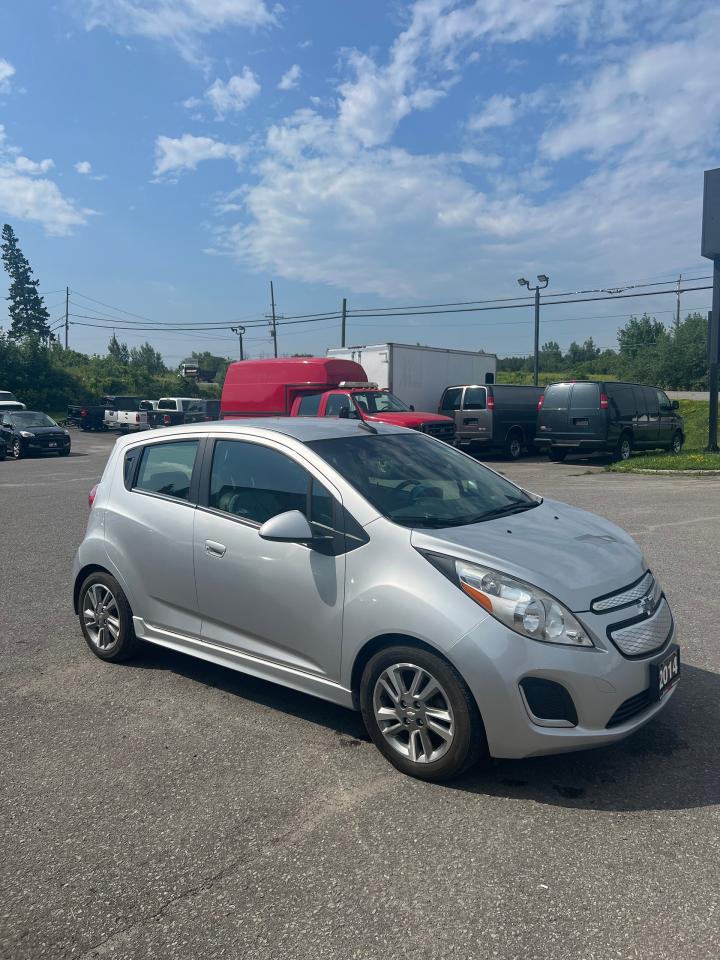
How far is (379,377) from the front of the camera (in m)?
22.7

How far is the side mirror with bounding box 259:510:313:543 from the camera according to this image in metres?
3.79

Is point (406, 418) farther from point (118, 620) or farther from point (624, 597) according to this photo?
point (624, 597)

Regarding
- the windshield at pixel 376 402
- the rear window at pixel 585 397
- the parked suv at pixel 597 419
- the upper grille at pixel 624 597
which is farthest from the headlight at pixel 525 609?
the rear window at pixel 585 397

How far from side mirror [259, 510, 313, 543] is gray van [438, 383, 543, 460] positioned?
17988 mm

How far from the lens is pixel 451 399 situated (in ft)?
74.0

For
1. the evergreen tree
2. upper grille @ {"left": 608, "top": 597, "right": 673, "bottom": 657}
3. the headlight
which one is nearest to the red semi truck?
upper grille @ {"left": 608, "top": 597, "right": 673, "bottom": 657}

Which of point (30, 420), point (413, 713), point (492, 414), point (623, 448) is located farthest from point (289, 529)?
point (30, 420)

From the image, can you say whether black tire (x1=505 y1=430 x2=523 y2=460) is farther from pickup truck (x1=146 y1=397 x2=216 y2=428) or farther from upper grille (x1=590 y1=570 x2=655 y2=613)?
pickup truck (x1=146 y1=397 x2=216 y2=428)

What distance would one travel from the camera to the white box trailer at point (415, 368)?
22.6 metres

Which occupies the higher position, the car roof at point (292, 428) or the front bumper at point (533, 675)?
the car roof at point (292, 428)

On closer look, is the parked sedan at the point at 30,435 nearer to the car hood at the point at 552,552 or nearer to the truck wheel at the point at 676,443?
the truck wheel at the point at 676,443

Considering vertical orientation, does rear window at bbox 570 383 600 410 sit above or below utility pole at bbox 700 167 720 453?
below

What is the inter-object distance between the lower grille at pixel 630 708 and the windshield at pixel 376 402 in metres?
14.5

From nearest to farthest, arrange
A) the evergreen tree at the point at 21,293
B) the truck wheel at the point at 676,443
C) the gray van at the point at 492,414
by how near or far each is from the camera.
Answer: the gray van at the point at 492,414
the truck wheel at the point at 676,443
the evergreen tree at the point at 21,293
